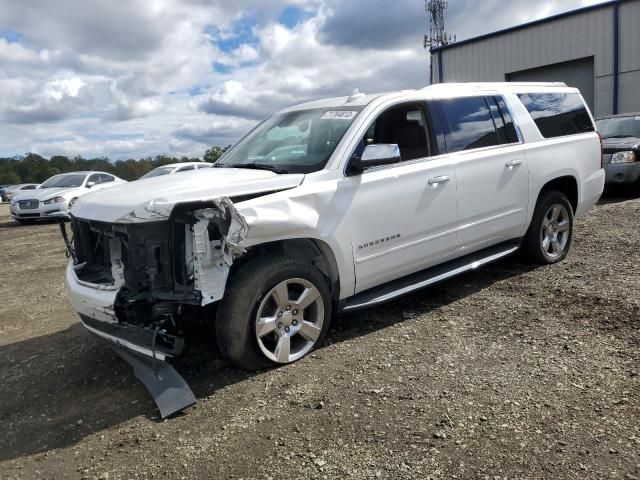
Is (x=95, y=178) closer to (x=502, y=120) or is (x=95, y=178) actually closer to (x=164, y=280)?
(x=502, y=120)

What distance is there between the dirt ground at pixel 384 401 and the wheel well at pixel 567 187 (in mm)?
1218

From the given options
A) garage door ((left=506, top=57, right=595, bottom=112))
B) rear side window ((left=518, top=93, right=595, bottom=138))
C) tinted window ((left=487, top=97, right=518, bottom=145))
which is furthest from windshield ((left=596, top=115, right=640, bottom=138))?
garage door ((left=506, top=57, right=595, bottom=112))

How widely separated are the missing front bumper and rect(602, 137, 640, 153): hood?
1021cm

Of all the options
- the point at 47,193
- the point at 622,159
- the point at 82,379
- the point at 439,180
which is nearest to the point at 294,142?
the point at 439,180

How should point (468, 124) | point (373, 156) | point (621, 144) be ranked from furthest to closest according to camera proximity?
point (621, 144), point (468, 124), point (373, 156)

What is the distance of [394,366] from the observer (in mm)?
3611

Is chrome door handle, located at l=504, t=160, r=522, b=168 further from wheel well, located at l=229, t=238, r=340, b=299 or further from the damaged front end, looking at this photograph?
the damaged front end

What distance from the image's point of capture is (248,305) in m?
3.35

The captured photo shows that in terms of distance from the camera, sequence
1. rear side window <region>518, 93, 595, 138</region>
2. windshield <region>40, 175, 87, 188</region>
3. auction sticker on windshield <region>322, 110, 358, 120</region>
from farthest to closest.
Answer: windshield <region>40, 175, 87, 188</region>, rear side window <region>518, 93, 595, 138</region>, auction sticker on windshield <region>322, 110, 358, 120</region>

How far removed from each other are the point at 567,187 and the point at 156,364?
4.83 meters

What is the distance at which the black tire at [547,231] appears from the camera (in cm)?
550

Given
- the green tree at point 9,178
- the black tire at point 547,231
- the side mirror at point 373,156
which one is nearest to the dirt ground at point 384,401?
the black tire at point 547,231

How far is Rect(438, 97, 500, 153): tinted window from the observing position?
464 cm

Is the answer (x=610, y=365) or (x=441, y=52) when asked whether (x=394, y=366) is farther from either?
(x=441, y=52)
